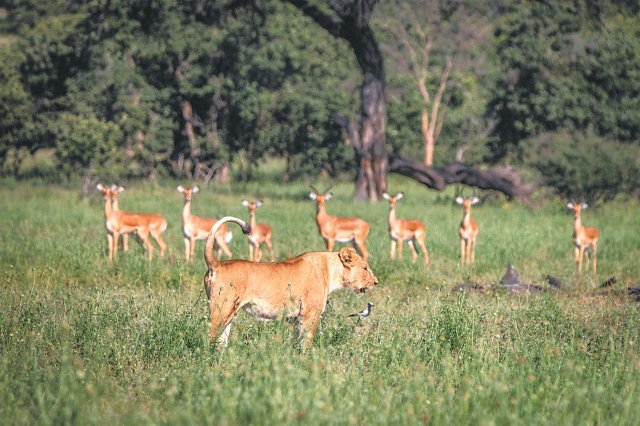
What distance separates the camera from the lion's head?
9.06 m

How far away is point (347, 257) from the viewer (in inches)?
356

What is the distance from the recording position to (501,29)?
33.2 meters

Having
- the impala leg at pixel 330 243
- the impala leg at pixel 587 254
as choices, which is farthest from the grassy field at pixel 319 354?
the impala leg at pixel 330 243

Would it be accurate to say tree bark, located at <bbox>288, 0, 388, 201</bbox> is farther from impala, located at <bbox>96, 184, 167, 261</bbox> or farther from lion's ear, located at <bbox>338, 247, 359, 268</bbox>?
lion's ear, located at <bbox>338, 247, 359, 268</bbox>

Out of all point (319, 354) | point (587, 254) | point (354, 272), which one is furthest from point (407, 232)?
point (319, 354)

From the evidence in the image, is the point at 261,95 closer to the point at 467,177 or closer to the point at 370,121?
the point at 370,121

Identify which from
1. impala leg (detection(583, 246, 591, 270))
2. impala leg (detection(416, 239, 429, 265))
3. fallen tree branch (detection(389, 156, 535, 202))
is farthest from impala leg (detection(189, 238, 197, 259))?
fallen tree branch (detection(389, 156, 535, 202))

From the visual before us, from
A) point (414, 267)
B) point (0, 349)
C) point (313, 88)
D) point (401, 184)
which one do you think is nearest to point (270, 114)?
point (313, 88)

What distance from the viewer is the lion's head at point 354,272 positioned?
9062 mm

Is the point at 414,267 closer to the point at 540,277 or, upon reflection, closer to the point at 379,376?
the point at 540,277

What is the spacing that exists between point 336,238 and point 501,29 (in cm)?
1772

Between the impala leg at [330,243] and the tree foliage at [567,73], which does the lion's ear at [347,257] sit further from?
the tree foliage at [567,73]

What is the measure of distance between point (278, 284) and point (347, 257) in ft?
2.65

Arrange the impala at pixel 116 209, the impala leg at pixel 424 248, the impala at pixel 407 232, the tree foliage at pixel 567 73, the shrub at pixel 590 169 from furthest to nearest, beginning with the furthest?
the tree foliage at pixel 567 73, the shrub at pixel 590 169, the impala at pixel 407 232, the impala at pixel 116 209, the impala leg at pixel 424 248
